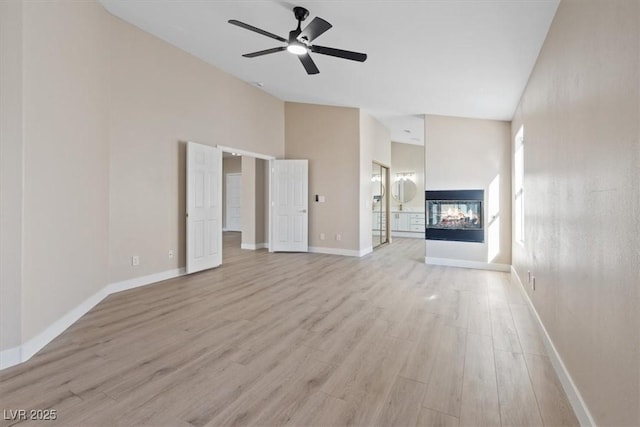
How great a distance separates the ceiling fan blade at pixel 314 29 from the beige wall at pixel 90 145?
220 cm

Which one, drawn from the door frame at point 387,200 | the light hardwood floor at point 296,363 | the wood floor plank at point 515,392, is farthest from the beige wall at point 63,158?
the door frame at point 387,200

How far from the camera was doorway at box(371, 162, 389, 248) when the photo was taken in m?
8.06

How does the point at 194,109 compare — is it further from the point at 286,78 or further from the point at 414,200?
the point at 414,200

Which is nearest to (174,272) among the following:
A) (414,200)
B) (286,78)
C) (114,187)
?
(114,187)

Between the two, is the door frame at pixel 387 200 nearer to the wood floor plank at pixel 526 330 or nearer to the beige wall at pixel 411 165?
the beige wall at pixel 411 165

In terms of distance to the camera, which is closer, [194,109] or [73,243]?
[73,243]

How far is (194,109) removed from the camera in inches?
193

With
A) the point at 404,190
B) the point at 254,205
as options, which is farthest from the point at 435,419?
the point at 404,190

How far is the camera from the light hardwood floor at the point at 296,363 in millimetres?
1684

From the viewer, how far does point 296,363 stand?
2189mm

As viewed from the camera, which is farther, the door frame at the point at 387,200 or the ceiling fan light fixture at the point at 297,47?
the door frame at the point at 387,200

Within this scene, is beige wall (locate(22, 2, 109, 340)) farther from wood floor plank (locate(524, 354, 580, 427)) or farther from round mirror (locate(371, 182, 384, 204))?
round mirror (locate(371, 182, 384, 204))

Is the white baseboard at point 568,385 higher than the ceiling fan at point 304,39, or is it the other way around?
the ceiling fan at point 304,39

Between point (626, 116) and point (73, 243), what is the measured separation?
414 centimetres
